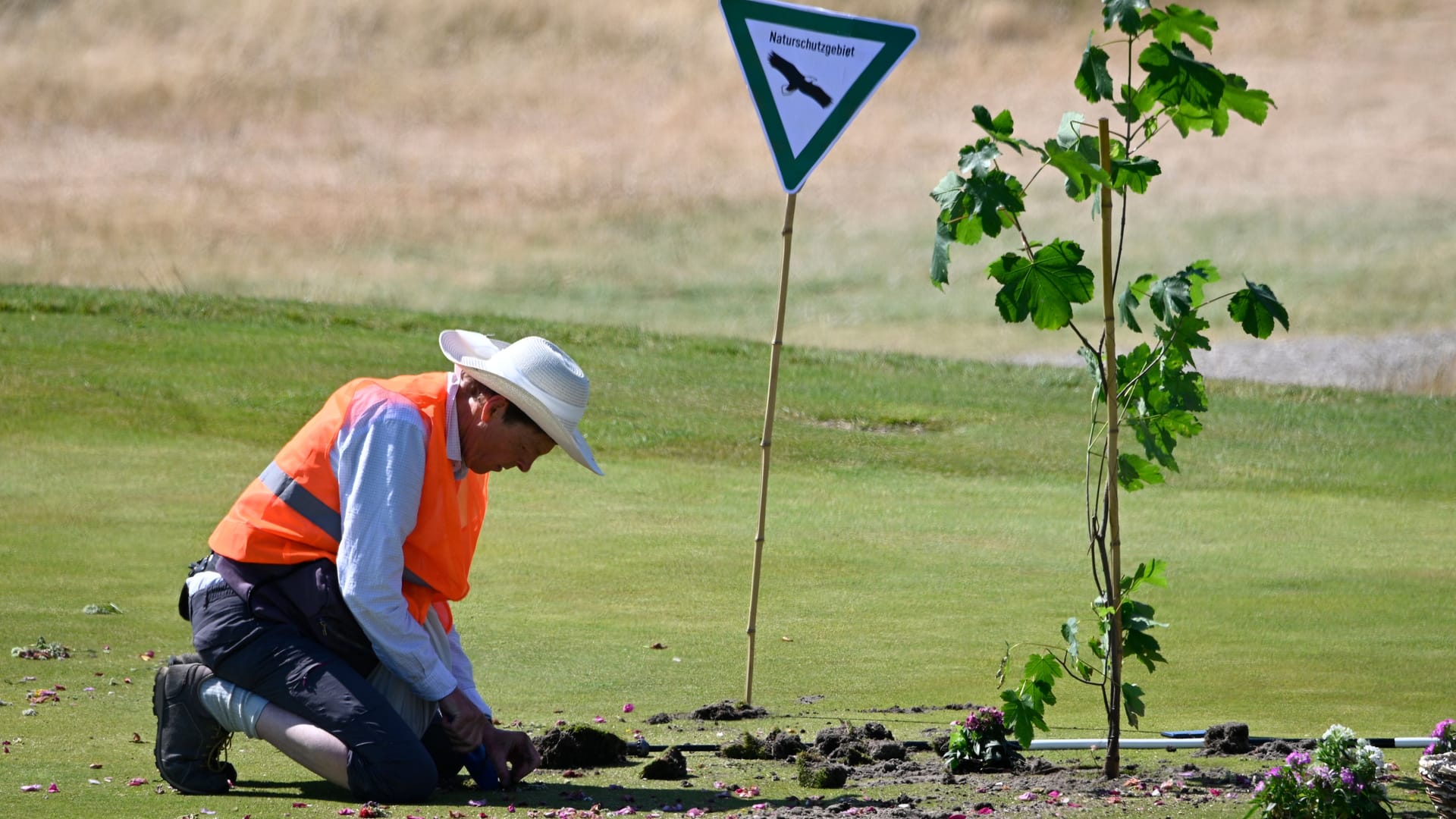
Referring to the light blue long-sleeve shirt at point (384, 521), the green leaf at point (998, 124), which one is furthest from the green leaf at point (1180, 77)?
the light blue long-sleeve shirt at point (384, 521)

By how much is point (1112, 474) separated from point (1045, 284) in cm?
52

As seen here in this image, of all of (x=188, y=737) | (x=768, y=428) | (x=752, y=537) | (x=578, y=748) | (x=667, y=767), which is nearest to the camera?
(x=188, y=737)

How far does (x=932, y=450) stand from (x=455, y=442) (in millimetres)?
10672

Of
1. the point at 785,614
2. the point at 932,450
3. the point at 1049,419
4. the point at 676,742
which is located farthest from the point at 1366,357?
the point at 676,742

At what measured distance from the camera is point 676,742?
551 cm

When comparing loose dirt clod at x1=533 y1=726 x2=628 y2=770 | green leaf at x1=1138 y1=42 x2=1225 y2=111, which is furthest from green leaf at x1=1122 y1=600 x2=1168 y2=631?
loose dirt clod at x1=533 y1=726 x2=628 y2=770

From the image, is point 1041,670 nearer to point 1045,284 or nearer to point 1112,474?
point 1112,474

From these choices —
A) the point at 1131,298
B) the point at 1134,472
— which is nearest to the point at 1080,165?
the point at 1131,298

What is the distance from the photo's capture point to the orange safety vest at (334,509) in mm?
4746

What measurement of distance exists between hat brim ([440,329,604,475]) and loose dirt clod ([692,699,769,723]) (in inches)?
52.1

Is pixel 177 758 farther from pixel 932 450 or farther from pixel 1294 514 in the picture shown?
pixel 932 450

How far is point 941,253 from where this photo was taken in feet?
14.9

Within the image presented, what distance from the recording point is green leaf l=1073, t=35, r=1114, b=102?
14.7 ft

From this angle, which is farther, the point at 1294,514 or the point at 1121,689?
the point at 1294,514
